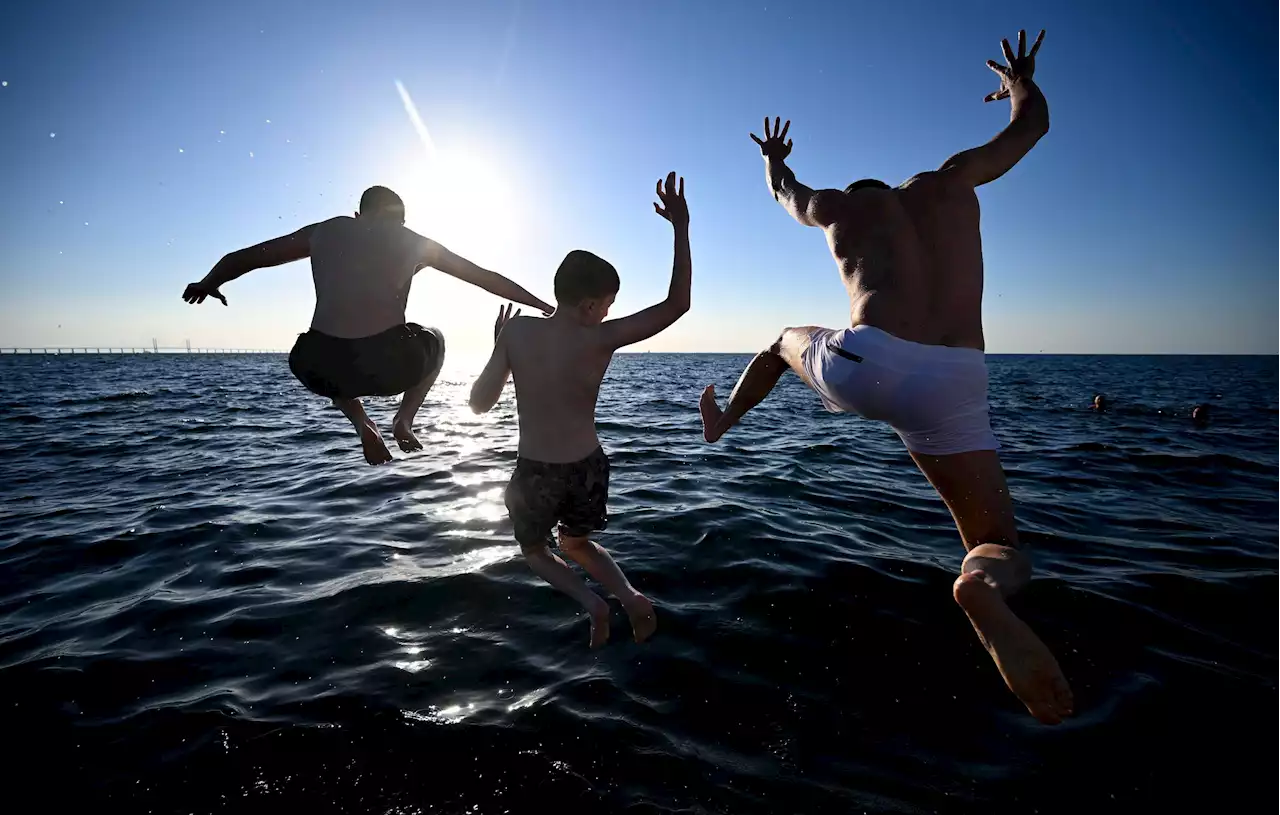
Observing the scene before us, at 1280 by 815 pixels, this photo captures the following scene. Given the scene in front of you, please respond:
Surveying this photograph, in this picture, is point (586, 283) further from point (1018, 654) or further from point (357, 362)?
point (1018, 654)

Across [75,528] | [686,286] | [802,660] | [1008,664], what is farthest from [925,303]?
[75,528]

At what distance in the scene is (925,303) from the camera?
2.67 meters

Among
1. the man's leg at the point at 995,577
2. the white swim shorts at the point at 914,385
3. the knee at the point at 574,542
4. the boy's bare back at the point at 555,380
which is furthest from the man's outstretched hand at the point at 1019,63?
the knee at the point at 574,542

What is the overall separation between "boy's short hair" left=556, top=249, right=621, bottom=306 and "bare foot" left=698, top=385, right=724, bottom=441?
3.24 ft

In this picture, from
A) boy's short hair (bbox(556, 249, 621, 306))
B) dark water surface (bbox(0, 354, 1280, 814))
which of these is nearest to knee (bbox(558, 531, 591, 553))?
dark water surface (bbox(0, 354, 1280, 814))

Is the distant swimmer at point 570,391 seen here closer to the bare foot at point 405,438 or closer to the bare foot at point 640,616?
the bare foot at point 640,616

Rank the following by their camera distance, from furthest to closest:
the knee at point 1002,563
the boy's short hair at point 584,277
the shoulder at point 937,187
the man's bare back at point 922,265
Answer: the boy's short hair at point 584,277, the shoulder at point 937,187, the man's bare back at point 922,265, the knee at point 1002,563

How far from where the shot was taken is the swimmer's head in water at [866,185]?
304 cm

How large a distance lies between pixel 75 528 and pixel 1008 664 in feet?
29.7

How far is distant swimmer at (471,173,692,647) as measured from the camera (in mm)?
3018

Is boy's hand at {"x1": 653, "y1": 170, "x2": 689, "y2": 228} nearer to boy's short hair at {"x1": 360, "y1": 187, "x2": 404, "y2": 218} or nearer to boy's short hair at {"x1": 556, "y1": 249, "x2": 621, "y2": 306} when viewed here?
boy's short hair at {"x1": 556, "y1": 249, "x2": 621, "y2": 306}

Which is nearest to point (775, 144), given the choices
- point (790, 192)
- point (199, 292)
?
point (790, 192)

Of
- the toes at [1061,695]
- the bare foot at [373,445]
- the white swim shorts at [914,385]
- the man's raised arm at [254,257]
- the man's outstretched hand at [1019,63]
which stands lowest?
the toes at [1061,695]

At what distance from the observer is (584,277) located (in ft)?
9.87
